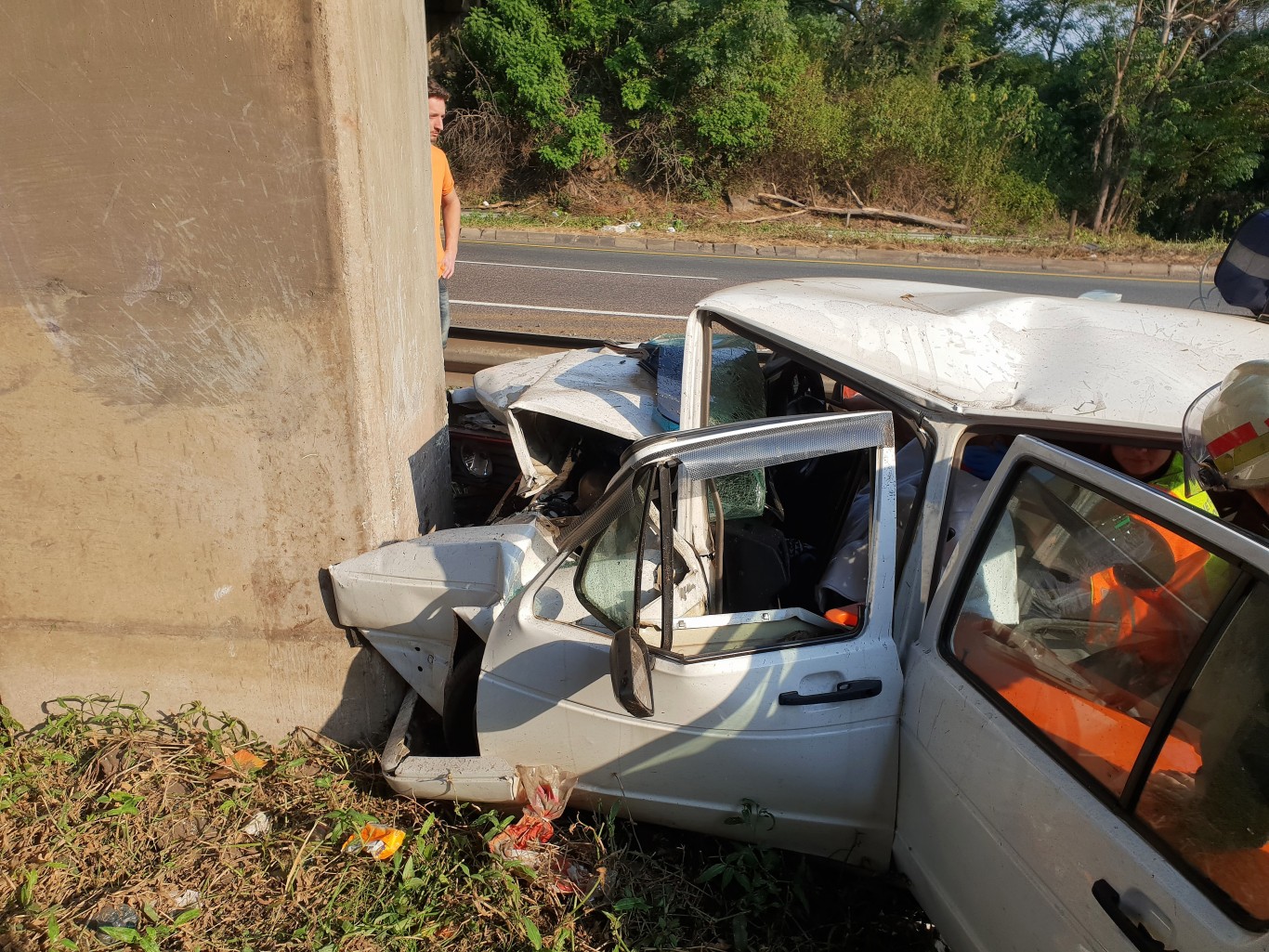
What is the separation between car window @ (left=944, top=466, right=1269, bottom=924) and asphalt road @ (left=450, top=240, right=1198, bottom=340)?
628cm

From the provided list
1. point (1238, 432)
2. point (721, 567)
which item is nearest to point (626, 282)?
point (721, 567)

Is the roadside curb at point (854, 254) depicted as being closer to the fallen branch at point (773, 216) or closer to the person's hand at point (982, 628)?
the fallen branch at point (773, 216)

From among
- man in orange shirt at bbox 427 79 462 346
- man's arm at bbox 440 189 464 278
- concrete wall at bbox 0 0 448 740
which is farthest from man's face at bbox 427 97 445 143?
concrete wall at bbox 0 0 448 740

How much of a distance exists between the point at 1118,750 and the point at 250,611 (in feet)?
9.56

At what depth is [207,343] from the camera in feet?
10.2

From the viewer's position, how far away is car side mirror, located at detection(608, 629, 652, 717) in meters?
2.13

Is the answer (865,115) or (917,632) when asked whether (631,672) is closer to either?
(917,632)

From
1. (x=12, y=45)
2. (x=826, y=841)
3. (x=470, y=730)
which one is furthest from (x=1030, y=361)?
(x=12, y=45)

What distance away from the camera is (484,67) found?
59.3ft

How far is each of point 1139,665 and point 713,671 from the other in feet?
3.21

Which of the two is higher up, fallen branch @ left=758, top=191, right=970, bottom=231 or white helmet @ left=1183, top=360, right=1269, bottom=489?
white helmet @ left=1183, top=360, right=1269, bottom=489

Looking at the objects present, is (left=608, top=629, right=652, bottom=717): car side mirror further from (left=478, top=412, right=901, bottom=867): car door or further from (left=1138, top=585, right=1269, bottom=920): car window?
(left=1138, top=585, right=1269, bottom=920): car window

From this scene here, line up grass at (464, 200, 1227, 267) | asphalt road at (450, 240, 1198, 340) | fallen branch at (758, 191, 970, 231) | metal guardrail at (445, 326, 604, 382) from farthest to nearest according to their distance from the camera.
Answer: fallen branch at (758, 191, 970, 231), grass at (464, 200, 1227, 267), asphalt road at (450, 240, 1198, 340), metal guardrail at (445, 326, 604, 382)

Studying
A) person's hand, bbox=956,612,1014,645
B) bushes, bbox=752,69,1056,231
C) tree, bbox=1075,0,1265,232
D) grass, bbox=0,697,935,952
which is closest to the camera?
person's hand, bbox=956,612,1014,645
